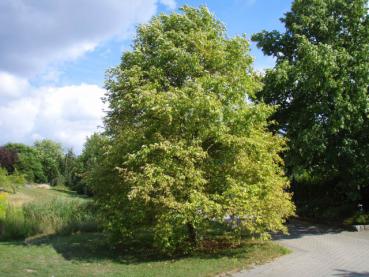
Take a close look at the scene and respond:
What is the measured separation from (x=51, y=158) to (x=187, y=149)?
3369 inches

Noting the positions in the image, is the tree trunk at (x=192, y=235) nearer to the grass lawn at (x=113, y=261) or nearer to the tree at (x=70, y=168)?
the grass lawn at (x=113, y=261)

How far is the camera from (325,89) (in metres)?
17.8

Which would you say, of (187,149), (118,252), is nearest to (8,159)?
(118,252)

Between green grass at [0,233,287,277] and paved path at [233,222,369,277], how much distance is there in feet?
2.02

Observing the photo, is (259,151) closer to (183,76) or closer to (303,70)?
(183,76)

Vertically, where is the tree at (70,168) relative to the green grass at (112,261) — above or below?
above

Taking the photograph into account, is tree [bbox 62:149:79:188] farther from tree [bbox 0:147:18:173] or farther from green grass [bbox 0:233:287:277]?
green grass [bbox 0:233:287:277]

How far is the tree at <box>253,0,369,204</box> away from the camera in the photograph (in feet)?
57.9

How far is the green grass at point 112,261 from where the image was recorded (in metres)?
11.6

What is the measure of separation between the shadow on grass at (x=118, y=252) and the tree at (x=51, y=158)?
204 ft

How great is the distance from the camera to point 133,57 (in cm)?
1642

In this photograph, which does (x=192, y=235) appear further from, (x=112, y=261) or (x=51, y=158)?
(x=51, y=158)

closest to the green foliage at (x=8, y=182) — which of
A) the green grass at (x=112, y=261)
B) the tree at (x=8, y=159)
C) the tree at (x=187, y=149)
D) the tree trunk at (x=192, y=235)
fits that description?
the tree at (x=8, y=159)

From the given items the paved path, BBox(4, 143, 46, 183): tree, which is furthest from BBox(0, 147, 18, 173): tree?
the paved path
